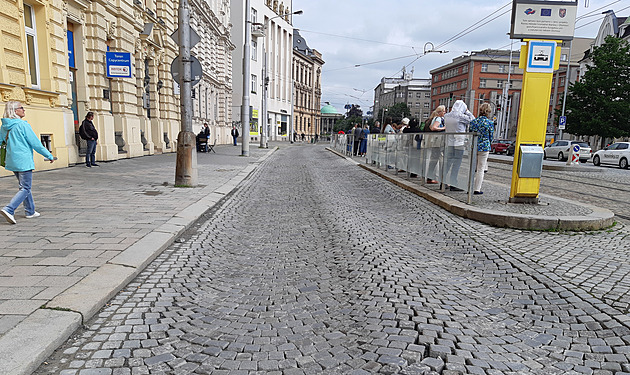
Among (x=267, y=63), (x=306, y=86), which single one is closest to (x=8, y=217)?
(x=267, y=63)

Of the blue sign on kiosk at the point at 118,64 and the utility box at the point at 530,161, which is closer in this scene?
the utility box at the point at 530,161

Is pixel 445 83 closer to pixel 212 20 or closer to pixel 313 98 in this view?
pixel 313 98

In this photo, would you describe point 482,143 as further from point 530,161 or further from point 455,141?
point 530,161

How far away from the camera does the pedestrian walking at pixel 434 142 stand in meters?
9.16

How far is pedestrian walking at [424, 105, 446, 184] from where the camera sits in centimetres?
916

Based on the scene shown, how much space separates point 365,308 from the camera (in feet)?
11.0

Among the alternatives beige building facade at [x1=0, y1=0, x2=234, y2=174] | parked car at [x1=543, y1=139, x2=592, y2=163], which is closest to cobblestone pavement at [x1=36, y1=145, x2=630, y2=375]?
beige building facade at [x1=0, y1=0, x2=234, y2=174]

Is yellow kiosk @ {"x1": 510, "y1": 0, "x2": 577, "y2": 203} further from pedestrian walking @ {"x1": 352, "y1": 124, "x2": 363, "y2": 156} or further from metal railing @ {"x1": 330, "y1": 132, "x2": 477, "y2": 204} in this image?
pedestrian walking @ {"x1": 352, "y1": 124, "x2": 363, "y2": 156}

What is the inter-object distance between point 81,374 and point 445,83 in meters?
117

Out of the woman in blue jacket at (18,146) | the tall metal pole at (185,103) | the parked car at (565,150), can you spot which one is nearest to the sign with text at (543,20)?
the tall metal pole at (185,103)

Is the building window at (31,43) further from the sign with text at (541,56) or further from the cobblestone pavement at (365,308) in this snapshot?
the sign with text at (541,56)

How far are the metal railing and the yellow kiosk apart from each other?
0.84 m

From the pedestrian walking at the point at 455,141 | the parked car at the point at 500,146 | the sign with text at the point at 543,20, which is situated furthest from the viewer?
the parked car at the point at 500,146

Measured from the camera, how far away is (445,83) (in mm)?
110188
